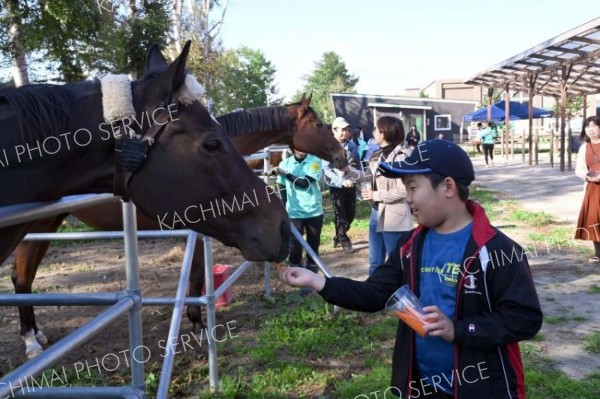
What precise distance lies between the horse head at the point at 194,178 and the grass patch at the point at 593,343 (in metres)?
3.08

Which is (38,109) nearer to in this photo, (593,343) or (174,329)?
(174,329)

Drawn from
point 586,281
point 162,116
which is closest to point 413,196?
point 162,116

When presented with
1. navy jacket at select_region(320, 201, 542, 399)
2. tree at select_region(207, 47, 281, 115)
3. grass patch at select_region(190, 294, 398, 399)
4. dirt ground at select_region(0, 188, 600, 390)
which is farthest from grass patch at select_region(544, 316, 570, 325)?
tree at select_region(207, 47, 281, 115)

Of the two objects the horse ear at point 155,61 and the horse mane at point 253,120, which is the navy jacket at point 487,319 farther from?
the horse mane at point 253,120

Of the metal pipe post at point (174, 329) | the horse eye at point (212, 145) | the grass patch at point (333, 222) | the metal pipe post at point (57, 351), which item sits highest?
the horse eye at point (212, 145)

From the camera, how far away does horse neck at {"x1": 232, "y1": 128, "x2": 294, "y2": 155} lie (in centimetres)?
494

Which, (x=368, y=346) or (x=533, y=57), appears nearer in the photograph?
(x=368, y=346)

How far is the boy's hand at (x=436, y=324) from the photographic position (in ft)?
5.45

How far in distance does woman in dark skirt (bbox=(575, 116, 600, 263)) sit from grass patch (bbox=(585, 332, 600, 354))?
94.0 inches

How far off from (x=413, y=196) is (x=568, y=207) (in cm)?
913

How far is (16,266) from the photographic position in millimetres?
4426

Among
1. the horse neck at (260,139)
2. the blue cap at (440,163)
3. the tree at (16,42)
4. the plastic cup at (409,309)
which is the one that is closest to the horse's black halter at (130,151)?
the blue cap at (440,163)

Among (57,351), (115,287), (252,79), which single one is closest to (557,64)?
(115,287)

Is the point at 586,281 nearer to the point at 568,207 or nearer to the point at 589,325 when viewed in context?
the point at 589,325
